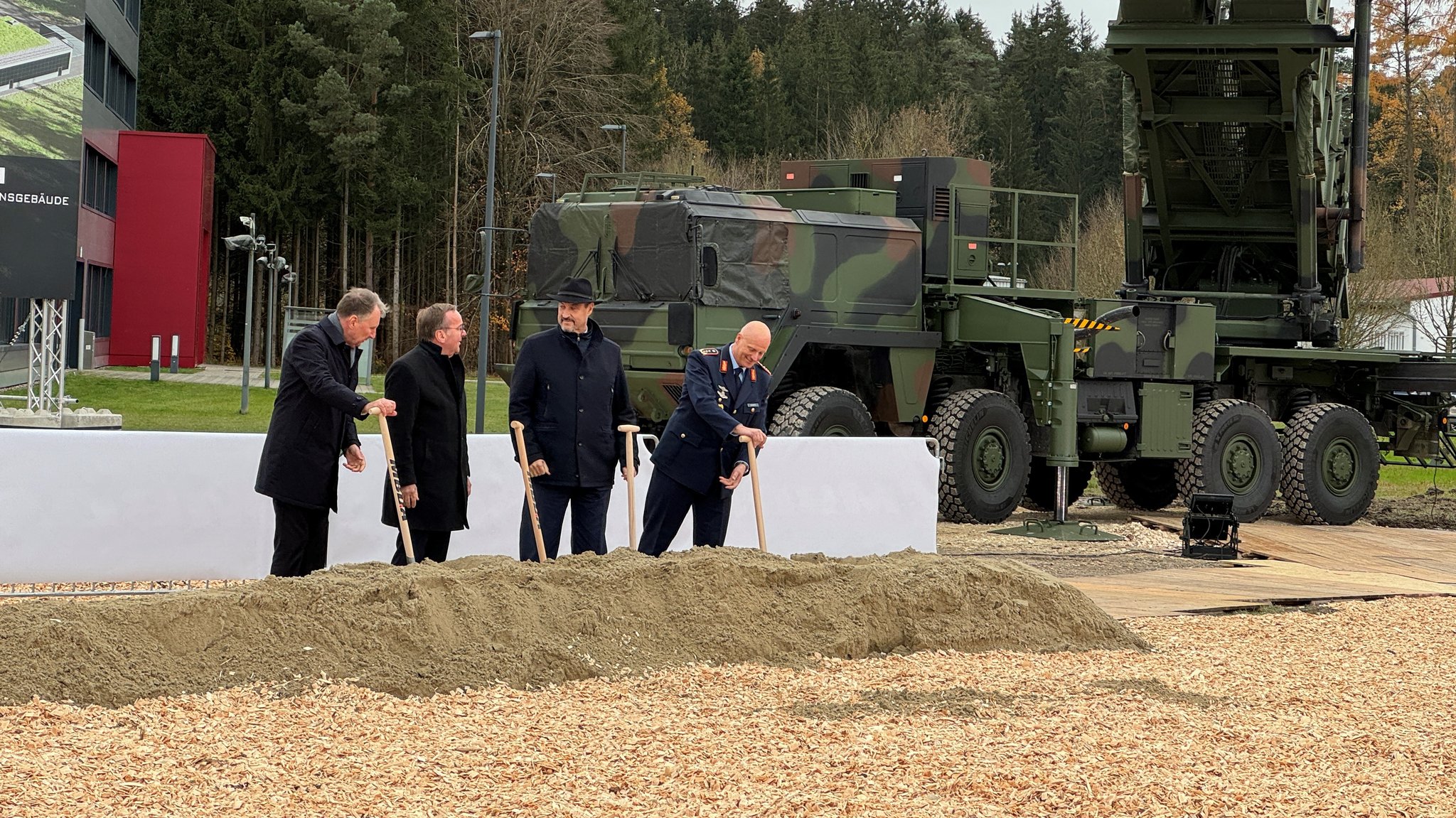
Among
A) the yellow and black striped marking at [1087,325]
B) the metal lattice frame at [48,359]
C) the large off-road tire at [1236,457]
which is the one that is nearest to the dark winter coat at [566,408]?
the yellow and black striped marking at [1087,325]

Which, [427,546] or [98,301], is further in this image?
[98,301]

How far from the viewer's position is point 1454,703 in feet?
23.9

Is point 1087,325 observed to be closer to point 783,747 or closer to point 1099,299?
point 1099,299

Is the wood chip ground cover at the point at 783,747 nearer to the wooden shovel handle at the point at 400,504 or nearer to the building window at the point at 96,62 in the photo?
the wooden shovel handle at the point at 400,504

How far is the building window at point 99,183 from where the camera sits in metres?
41.0

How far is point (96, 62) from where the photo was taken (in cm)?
4169

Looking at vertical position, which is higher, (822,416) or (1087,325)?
(1087,325)

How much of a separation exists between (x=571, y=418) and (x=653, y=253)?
6148 millimetres

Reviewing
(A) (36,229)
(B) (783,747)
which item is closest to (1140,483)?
(B) (783,747)

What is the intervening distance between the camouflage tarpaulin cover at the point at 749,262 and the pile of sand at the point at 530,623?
5.92 meters

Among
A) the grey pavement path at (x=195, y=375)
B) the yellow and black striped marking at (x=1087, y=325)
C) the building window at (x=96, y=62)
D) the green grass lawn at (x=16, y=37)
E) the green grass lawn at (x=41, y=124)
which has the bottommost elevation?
the grey pavement path at (x=195, y=375)

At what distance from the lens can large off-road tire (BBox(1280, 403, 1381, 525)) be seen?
677 inches

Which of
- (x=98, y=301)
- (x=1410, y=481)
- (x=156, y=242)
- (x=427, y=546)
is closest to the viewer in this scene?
(x=427, y=546)

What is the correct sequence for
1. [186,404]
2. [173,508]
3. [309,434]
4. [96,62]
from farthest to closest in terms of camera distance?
[96,62]
[186,404]
[173,508]
[309,434]
